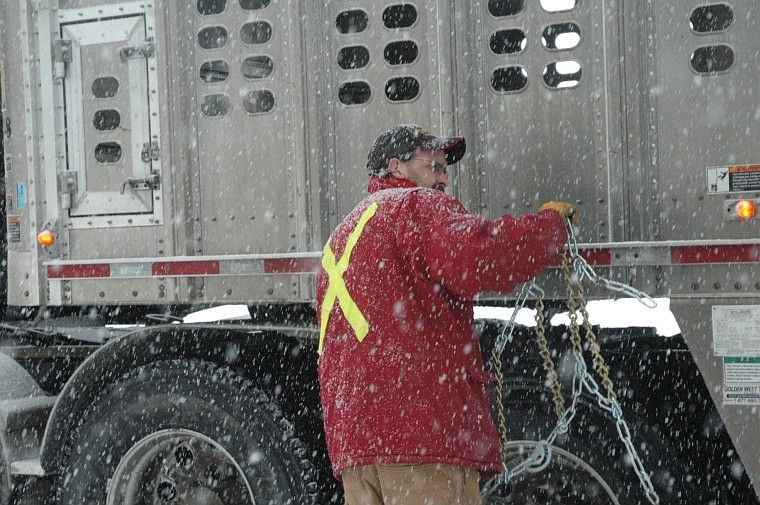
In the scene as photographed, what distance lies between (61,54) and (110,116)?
1.31 feet

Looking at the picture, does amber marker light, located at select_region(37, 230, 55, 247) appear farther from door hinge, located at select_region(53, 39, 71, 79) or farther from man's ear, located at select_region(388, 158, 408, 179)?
man's ear, located at select_region(388, 158, 408, 179)

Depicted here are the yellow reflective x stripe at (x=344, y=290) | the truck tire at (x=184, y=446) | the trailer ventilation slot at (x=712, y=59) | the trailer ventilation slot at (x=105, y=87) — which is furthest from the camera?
the trailer ventilation slot at (x=105, y=87)

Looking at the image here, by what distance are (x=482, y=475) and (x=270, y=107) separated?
190 cm

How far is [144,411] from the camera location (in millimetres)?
4391

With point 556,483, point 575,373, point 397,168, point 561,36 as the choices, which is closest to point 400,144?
point 397,168

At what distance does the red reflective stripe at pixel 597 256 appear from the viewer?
3703mm

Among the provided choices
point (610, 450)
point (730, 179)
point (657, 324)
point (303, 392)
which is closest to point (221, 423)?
point (303, 392)

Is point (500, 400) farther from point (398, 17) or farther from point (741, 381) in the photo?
point (398, 17)

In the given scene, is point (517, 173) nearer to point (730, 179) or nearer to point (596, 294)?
point (596, 294)

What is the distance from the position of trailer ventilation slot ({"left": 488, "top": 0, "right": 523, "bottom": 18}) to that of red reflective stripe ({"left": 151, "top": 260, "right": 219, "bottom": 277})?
165cm

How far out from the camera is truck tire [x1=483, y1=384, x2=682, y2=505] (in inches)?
150

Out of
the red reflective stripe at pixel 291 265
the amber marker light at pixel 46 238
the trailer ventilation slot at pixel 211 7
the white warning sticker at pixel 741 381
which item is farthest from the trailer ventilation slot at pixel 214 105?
Answer: the white warning sticker at pixel 741 381

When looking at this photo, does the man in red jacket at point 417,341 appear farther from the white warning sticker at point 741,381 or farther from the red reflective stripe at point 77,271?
the red reflective stripe at point 77,271

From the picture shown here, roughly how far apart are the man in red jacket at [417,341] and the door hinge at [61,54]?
202 cm
